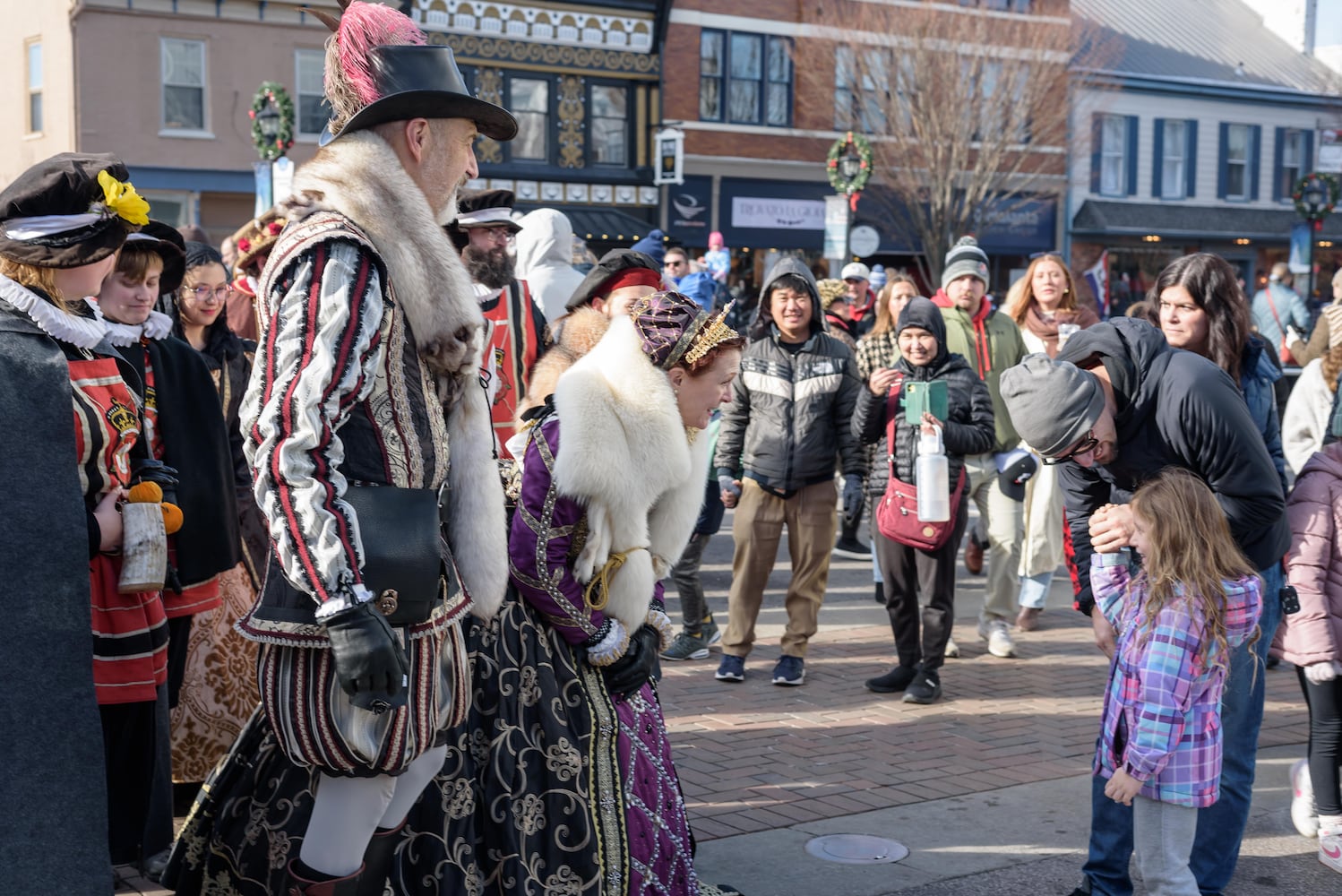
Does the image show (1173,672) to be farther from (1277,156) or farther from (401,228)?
(1277,156)

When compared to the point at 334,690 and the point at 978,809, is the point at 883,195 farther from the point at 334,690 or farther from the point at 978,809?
the point at 334,690

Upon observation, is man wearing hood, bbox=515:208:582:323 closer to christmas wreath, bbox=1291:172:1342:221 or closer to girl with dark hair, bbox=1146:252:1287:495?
girl with dark hair, bbox=1146:252:1287:495

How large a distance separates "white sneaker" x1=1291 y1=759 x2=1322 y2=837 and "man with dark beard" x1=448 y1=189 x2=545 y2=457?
3.17 meters

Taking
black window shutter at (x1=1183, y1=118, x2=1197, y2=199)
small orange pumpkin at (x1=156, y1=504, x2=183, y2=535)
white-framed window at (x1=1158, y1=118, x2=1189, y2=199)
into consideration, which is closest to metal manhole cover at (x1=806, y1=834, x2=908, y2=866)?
small orange pumpkin at (x1=156, y1=504, x2=183, y2=535)

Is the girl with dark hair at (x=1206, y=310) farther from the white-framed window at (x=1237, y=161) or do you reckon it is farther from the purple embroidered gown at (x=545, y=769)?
the white-framed window at (x=1237, y=161)

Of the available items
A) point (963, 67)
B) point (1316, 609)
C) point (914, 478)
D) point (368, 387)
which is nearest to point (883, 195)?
point (963, 67)

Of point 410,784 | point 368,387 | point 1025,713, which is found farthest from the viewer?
point 1025,713

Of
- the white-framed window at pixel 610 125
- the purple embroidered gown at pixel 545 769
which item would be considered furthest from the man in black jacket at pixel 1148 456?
the white-framed window at pixel 610 125

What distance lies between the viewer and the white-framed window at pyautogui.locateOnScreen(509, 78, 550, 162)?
1073 inches

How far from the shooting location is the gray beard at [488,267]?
5.35m

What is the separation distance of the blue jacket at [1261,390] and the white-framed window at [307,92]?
21.9 m

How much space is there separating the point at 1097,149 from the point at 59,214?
33.5 m

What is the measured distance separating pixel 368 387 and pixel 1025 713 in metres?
4.29

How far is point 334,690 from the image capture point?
2904mm
